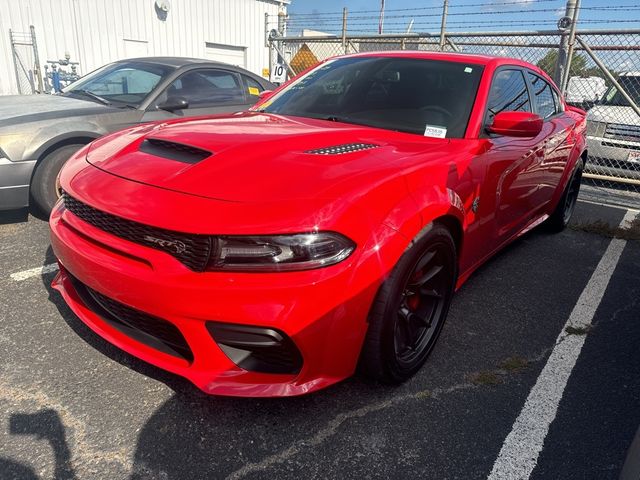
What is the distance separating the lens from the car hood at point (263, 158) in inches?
72.9

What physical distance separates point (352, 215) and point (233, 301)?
0.53 meters

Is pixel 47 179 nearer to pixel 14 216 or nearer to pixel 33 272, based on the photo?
pixel 14 216

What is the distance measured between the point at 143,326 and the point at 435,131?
1.79 metres

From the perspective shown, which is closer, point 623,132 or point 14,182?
point 14,182

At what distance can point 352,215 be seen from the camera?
179 cm

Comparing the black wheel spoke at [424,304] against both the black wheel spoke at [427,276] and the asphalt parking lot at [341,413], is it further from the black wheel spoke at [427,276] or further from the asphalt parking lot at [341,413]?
the asphalt parking lot at [341,413]

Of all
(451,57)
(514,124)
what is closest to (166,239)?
(514,124)

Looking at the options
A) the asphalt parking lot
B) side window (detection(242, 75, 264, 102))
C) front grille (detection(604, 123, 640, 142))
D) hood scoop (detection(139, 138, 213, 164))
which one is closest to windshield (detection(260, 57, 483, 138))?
hood scoop (detection(139, 138, 213, 164))

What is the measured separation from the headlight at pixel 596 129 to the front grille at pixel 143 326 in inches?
284

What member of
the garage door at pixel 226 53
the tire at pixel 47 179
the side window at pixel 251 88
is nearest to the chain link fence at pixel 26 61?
the garage door at pixel 226 53

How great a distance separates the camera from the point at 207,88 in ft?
16.7

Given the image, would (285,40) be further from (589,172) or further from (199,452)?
(199,452)

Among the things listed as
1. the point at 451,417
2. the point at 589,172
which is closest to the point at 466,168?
the point at 451,417

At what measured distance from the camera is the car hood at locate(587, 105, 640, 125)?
7.16m
